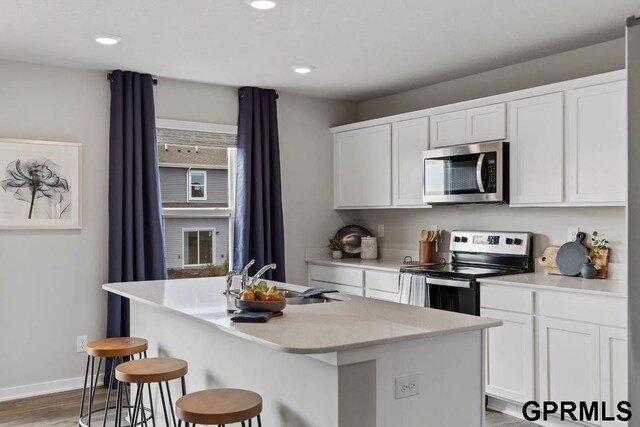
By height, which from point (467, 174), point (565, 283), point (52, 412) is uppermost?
point (467, 174)

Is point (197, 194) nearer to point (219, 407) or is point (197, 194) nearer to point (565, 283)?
point (565, 283)

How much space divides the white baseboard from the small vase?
141 inches

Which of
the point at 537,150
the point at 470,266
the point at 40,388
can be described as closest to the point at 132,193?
the point at 40,388

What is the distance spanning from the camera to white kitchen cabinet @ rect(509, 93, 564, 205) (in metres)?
3.86

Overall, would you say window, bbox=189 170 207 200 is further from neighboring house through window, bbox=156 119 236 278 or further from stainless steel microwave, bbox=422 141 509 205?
stainless steel microwave, bbox=422 141 509 205

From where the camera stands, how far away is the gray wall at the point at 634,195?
249 centimetres

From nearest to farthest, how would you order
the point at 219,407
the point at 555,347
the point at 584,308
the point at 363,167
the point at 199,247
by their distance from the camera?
the point at 219,407 → the point at 584,308 → the point at 555,347 → the point at 199,247 → the point at 363,167

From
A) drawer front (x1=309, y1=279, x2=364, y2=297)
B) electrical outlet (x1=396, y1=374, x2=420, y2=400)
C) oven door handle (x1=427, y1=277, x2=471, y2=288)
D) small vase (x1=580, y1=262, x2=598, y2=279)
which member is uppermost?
small vase (x1=580, y1=262, x2=598, y2=279)

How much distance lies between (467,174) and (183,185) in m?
2.40

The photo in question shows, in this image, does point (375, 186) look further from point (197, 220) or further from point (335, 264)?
point (197, 220)

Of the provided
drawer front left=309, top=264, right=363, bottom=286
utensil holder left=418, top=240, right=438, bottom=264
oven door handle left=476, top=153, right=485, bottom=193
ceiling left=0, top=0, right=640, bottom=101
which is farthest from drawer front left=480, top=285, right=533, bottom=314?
ceiling left=0, top=0, right=640, bottom=101

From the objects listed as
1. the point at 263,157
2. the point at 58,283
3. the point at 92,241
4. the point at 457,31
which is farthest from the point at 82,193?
the point at 457,31

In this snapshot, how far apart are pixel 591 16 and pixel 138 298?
297cm

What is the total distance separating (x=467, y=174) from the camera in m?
4.41
